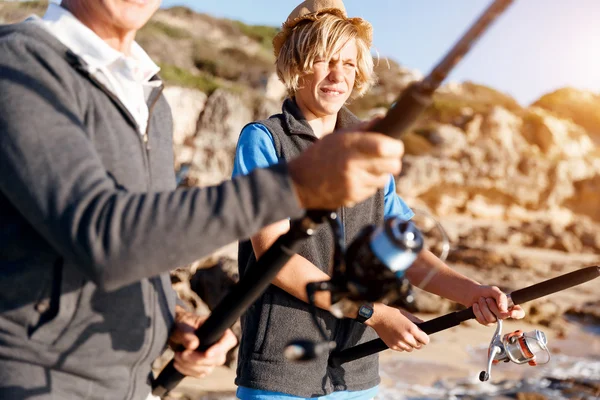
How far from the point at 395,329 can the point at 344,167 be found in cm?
130

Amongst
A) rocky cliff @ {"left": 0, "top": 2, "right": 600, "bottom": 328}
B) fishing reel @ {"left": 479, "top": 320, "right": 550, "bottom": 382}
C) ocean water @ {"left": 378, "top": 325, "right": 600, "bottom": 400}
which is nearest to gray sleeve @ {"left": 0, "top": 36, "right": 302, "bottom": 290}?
fishing reel @ {"left": 479, "top": 320, "right": 550, "bottom": 382}

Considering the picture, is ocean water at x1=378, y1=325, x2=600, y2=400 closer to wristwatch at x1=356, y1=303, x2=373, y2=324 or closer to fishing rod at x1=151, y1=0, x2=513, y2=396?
wristwatch at x1=356, y1=303, x2=373, y2=324

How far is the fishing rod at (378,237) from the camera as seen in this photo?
110cm

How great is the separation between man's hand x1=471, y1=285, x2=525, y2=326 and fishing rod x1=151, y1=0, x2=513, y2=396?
118 centimetres

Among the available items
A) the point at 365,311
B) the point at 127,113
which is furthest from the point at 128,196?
the point at 365,311

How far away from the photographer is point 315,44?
231cm

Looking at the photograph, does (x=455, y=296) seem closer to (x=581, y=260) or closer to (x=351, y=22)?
(x=351, y=22)

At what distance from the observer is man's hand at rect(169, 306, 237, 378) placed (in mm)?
1448

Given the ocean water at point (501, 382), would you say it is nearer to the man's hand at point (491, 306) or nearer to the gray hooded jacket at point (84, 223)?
the man's hand at point (491, 306)

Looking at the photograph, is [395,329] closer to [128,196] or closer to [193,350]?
[193,350]

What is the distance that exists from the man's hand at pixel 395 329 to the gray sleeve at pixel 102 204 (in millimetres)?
1240

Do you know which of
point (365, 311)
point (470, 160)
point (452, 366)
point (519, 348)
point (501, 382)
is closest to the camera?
point (365, 311)

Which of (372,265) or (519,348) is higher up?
(372,265)

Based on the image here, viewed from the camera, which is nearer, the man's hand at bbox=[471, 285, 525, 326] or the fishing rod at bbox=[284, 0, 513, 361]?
the fishing rod at bbox=[284, 0, 513, 361]
